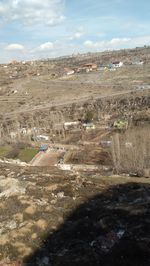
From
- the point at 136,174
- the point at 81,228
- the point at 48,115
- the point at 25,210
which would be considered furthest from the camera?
the point at 48,115

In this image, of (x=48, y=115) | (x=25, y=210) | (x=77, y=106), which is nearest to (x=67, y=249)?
(x=25, y=210)

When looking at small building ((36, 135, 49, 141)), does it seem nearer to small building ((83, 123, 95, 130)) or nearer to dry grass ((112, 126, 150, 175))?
small building ((83, 123, 95, 130))

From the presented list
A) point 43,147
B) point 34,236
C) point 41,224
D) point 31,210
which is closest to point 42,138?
point 43,147

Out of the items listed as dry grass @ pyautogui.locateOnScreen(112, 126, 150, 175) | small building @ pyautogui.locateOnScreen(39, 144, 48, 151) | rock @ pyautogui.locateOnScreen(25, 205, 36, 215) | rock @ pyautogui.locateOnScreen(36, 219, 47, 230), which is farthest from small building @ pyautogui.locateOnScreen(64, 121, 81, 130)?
rock @ pyautogui.locateOnScreen(36, 219, 47, 230)

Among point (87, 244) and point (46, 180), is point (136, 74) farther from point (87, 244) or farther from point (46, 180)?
point (87, 244)

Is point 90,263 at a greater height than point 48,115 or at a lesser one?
greater

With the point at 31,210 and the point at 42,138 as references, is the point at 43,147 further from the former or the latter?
the point at 31,210

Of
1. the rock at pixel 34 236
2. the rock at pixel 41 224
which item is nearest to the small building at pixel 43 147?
the rock at pixel 41 224

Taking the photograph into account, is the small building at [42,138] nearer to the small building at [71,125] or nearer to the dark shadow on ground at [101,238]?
the small building at [71,125]
